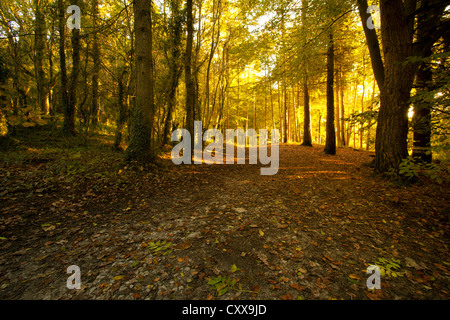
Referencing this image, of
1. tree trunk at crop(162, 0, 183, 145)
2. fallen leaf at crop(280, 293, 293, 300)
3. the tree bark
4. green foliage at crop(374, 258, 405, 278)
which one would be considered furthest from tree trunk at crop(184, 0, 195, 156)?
green foliage at crop(374, 258, 405, 278)

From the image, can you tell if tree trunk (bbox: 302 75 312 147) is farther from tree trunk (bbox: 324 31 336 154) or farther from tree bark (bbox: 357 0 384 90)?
tree bark (bbox: 357 0 384 90)

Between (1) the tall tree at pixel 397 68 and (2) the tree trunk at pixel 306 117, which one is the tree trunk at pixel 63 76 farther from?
(2) the tree trunk at pixel 306 117

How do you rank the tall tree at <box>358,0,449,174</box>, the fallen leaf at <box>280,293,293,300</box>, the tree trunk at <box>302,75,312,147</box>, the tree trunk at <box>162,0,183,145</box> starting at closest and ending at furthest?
the fallen leaf at <box>280,293,293,300</box>
the tall tree at <box>358,0,449,174</box>
the tree trunk at <box>162,0,183,145</box>
the tree trunk at <box>302,75,312,147</box>

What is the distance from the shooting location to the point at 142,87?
663 cm

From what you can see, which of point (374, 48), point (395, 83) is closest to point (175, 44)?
point (374, 48)

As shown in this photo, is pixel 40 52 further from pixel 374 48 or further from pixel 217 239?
pixel 374 48

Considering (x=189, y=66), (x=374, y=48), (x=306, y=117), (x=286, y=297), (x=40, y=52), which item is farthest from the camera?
(x=306, y=117)

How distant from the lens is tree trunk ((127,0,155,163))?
21.4ft

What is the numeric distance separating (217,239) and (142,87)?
239 inches

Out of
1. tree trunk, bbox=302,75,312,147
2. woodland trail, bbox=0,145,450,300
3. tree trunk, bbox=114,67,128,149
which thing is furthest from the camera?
tree trunk, bbox=302,75,312,147

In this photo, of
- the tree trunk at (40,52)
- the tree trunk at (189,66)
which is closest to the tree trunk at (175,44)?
the tree trunk at (189,66)

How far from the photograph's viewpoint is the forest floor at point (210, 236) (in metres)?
2.30

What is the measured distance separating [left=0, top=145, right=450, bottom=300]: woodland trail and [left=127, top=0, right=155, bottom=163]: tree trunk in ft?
4.33
